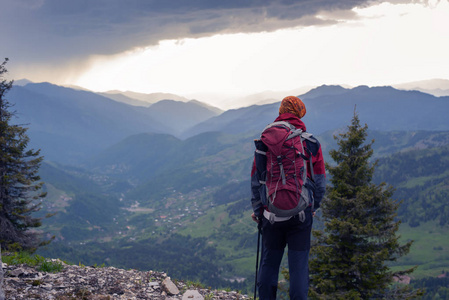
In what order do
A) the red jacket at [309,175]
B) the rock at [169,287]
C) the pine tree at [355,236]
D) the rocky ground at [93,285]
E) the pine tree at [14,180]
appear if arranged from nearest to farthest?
the red jacket at [309,175]
the rocky ground at [93,285]
the rock at [169,287]
the pine tree at [355,236]
the pine tree at [14,180]

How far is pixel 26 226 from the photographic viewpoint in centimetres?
2536

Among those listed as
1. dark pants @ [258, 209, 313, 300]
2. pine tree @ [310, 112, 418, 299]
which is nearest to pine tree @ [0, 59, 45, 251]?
pine tree @ [310, 112, 418, 299]

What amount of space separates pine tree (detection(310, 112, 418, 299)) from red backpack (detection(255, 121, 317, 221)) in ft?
35.1

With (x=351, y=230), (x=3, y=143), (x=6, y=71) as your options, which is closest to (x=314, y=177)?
(x=351, y=230)

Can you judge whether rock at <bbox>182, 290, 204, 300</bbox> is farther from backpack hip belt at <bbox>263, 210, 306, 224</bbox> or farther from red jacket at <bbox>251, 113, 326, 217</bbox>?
backpack hip belt at <bbox>263, 210, 306, 224</bbox>

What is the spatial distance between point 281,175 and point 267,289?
2.34 meters

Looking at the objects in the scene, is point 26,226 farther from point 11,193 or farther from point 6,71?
point 6,71

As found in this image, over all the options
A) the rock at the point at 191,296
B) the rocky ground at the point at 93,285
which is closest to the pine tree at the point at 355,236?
the rocky ground at the point at 93,285

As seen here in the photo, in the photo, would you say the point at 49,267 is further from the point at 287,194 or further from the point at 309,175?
the point at 309,175

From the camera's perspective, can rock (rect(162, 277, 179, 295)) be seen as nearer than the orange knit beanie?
No

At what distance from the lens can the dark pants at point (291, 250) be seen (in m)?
5.77

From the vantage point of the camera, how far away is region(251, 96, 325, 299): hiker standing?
5.65 metres

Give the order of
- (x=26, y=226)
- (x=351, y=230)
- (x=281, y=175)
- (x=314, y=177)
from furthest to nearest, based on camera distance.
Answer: (x=26, y=226), (x=351, y=230), (x=314, y=177), (x=281, y=175)

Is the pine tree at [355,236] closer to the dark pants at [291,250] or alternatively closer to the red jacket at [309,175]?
the dark pants at [291,250]
